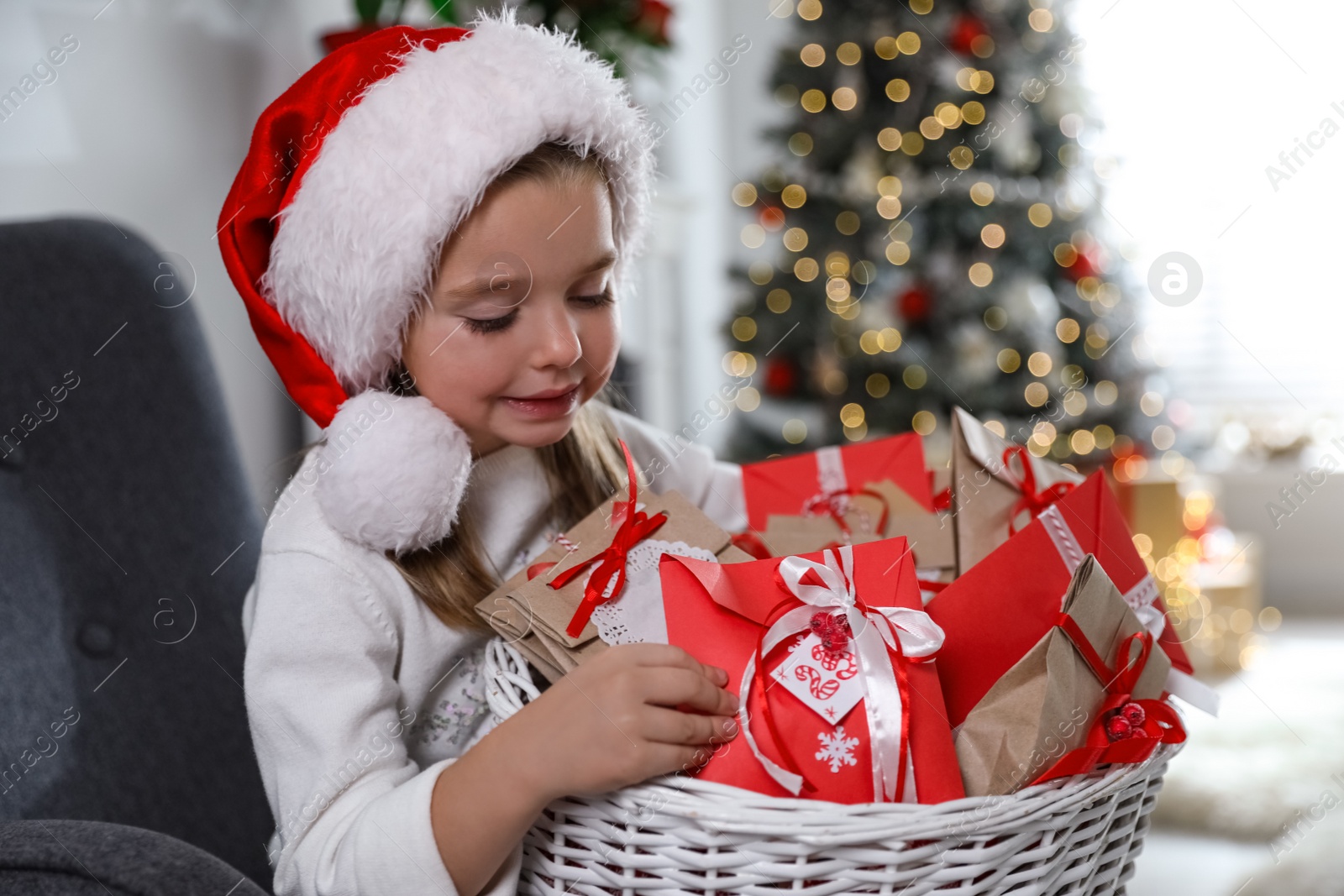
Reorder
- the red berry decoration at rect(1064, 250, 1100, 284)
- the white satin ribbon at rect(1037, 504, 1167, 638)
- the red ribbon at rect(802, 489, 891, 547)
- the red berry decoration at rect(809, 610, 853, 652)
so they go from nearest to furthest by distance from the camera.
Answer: the red berry decoration at rect(809, 610, 853, 652) → the white satin ribbon at rect(1037, 504, 1167, 638) → the red ribbon at rect(802, 489, 891, 547) → the red berry decoration at rect(1064, 250, 1100, 284)

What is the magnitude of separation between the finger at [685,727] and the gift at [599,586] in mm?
114

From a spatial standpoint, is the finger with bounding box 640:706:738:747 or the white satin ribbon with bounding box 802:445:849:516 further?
the white satin ribbon with bounding box 802:445:849:516

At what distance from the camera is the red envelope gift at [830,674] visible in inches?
25.3

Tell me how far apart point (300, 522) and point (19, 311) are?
1.10 ft

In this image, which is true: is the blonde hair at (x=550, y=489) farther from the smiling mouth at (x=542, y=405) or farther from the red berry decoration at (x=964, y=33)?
the red berry decoration at (x=964, y=33)

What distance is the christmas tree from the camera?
2.69 metres

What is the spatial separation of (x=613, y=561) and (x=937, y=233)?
7.17ft

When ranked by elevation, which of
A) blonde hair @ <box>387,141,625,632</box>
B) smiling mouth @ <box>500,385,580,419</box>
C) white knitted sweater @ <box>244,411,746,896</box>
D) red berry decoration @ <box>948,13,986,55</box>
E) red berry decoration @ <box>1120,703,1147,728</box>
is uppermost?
red berry decoration @ <box>948,13,986,55</box>

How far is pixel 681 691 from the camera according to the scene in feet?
2.10

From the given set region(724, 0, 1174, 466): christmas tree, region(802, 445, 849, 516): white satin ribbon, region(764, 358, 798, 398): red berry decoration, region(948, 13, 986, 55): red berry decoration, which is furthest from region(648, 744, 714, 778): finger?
region(948, 13, 986, 55): red berry decoration

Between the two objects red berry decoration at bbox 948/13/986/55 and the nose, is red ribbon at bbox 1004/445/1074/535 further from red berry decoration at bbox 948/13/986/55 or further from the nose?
red berry decoration at bbox 948/13/986/55

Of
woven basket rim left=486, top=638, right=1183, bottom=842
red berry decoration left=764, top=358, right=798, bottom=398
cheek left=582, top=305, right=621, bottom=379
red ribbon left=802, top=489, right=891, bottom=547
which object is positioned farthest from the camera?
red berry decoration left=764, top=358, right=798, bottom=398

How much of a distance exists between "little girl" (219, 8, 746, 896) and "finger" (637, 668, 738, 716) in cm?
1

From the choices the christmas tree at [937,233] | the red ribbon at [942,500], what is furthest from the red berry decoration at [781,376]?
the red ribbon at [942,500]
